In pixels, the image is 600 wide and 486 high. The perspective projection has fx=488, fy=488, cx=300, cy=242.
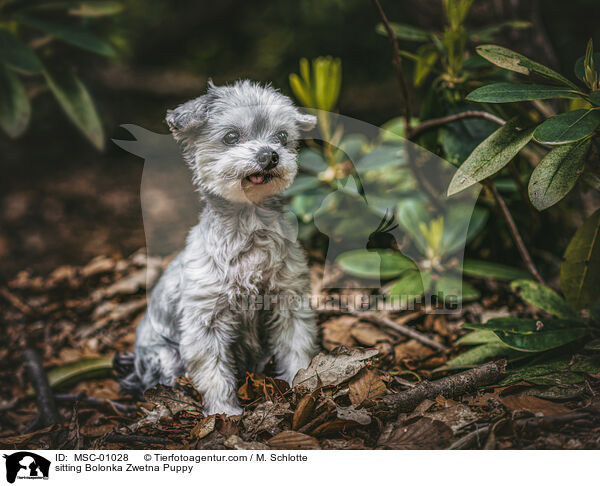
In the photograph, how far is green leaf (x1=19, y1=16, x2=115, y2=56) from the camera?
198 centimetres

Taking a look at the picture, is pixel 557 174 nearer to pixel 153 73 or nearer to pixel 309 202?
pixel 309 202

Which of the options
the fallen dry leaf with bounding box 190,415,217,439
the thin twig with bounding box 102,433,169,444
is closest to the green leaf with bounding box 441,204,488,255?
the fallen dry leaf with bounding box 190,415,217,439

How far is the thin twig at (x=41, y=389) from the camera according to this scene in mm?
1532

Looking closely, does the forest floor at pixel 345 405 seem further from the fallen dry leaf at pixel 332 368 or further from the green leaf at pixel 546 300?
the green leaf at pixel 546 300

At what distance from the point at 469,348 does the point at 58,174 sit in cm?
281

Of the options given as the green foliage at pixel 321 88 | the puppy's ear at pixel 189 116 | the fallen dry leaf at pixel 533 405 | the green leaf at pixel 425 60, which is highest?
the green leaf at pixel 425 60

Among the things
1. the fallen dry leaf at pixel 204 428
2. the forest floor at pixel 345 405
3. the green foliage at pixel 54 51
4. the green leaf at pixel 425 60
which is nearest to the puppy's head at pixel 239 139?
the forest floor at pixel 345 405

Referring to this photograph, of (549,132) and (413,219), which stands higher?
(413,219)

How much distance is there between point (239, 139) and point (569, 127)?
2.78ft

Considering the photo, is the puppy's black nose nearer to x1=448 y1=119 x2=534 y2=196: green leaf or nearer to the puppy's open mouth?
the puppy's open mouth

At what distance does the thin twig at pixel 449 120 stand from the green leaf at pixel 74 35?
130cm

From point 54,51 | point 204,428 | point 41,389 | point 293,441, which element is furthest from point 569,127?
point 54,51

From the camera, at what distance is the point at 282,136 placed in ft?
4.06
